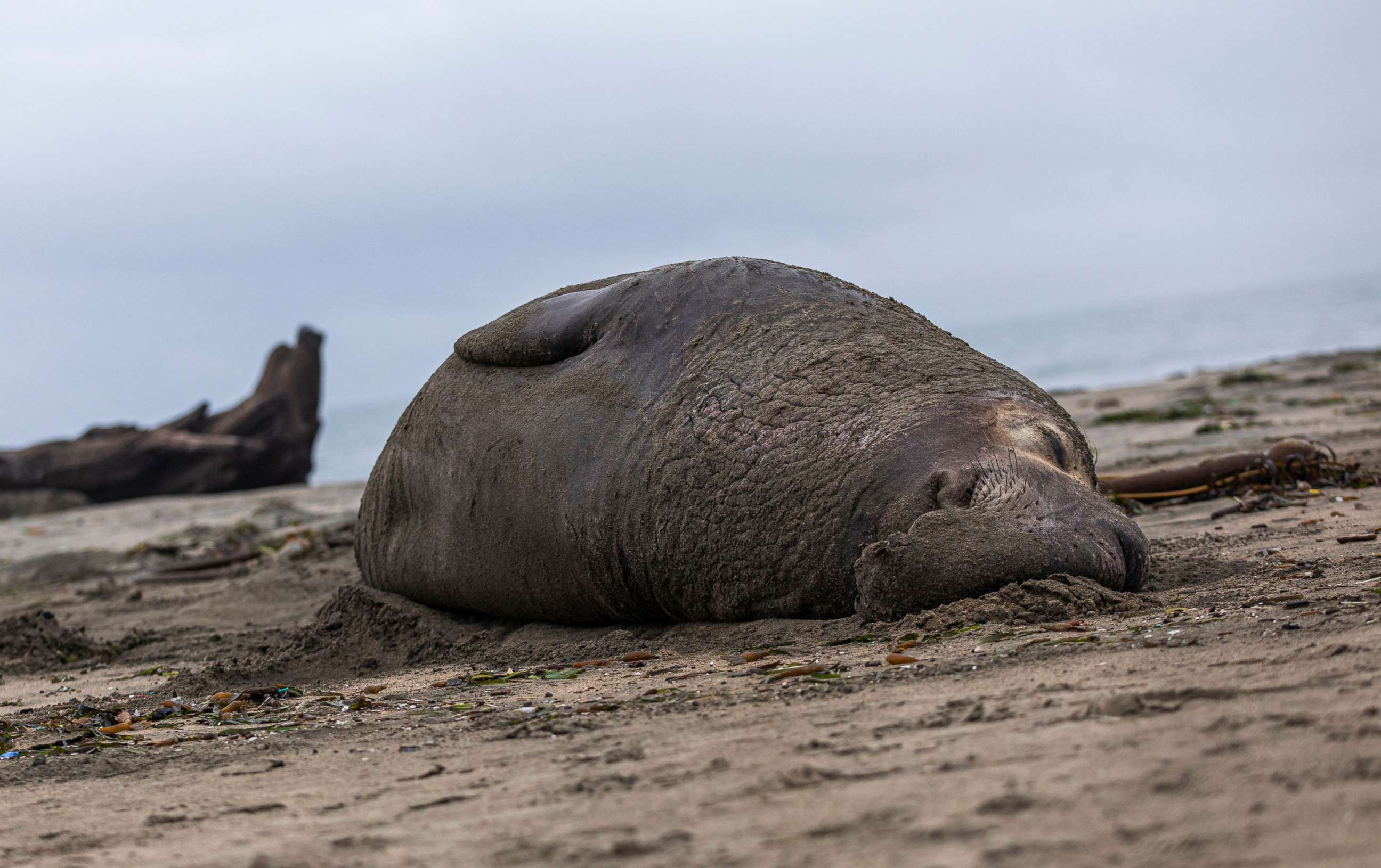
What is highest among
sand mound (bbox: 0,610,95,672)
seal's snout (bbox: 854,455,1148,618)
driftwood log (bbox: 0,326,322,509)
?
driftwood log (bbox: 0,326,322,509)

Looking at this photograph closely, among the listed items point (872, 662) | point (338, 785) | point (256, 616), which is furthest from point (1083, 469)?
point (256, 616)

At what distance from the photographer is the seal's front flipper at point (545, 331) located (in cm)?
470

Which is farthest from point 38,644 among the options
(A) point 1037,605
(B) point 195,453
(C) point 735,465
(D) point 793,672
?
(B) point 195,453

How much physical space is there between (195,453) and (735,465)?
43.0ft

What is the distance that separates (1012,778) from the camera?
183 centimetres

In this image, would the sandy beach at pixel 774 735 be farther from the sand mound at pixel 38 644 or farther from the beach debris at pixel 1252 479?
the beach debris at pixel 1252 479

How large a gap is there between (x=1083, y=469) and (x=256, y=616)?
4.18 meters

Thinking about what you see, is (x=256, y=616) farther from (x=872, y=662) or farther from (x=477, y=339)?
(x=872, y=662)

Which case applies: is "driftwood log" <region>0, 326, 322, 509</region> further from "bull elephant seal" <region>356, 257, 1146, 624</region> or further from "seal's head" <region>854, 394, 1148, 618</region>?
"seal's head" <region>854, 394, 1148, 618</region>

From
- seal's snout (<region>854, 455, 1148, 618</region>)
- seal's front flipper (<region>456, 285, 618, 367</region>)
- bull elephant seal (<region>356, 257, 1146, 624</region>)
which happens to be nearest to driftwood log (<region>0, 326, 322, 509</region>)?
bull elephant seal (<region>356, 257, 1146, 624</region>)

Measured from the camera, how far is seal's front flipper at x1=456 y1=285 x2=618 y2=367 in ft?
15.4

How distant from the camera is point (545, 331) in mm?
4777

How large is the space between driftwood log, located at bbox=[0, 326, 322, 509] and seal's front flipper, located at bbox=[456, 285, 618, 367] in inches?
457

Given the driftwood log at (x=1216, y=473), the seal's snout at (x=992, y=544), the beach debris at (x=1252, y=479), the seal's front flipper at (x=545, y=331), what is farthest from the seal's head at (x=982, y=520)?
the driftwood log at (x=1216, y=473)
